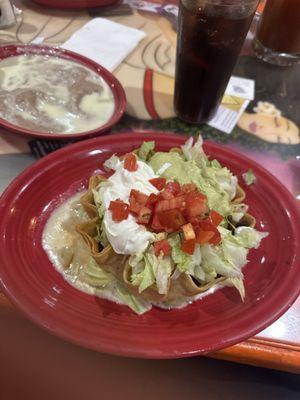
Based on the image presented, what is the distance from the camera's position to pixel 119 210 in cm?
100

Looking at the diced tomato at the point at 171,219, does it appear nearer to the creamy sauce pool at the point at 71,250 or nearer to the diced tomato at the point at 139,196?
the diced tomato at the point at 139,196

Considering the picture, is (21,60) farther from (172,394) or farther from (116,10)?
(172,394)

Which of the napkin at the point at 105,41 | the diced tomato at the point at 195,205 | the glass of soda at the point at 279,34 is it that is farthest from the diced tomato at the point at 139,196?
the glass of soda at the point at 279,34

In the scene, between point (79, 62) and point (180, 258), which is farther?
point (79, 62)

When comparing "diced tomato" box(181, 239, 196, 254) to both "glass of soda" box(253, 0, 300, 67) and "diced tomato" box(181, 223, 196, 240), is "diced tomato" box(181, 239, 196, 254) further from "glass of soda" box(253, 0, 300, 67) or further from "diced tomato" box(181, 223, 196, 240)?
"glass of soda" box(253, 0, 300, 67)

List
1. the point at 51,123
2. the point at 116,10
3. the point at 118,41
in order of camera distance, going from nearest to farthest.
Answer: the point at 51,123 < the point at 118,41 < the point at 116,10

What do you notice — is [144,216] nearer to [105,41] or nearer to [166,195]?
[166,195]

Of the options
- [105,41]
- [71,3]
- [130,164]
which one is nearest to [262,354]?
[130,164]

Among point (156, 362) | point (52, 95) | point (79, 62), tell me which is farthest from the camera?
point (79, 62)

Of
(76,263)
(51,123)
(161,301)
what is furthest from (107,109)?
(161,301)

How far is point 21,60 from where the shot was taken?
1.72 metres

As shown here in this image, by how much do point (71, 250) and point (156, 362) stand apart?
43 cm

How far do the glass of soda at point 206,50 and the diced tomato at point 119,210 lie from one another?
69 cm

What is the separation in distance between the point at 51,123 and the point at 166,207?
2.23 ft
